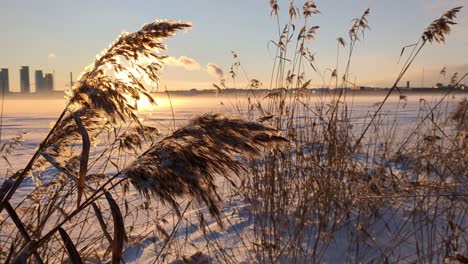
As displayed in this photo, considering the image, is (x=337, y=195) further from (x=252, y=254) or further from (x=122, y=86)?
(x=122, y=86)

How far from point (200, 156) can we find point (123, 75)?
61 centimetres

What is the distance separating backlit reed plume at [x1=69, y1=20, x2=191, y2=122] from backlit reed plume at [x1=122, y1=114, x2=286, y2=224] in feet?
1.08

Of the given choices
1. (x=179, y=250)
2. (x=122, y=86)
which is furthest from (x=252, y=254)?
(x=122, y=86)

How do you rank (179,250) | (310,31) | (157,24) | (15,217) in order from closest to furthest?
(15,217) → (157,24) → (179,250) → (310,31)

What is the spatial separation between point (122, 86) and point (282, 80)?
2712mm

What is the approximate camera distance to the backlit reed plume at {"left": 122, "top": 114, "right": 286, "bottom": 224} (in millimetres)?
1184

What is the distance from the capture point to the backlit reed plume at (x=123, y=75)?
4.93ft

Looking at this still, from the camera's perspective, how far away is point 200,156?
1251 mm

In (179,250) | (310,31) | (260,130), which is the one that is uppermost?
(310,31)

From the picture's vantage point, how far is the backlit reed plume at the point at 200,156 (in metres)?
1.18

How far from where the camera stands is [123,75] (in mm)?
1643

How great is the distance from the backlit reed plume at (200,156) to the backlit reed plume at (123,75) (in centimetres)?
33

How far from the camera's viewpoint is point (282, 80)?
13.5 ft

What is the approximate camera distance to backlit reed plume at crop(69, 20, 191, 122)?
1.50 m
